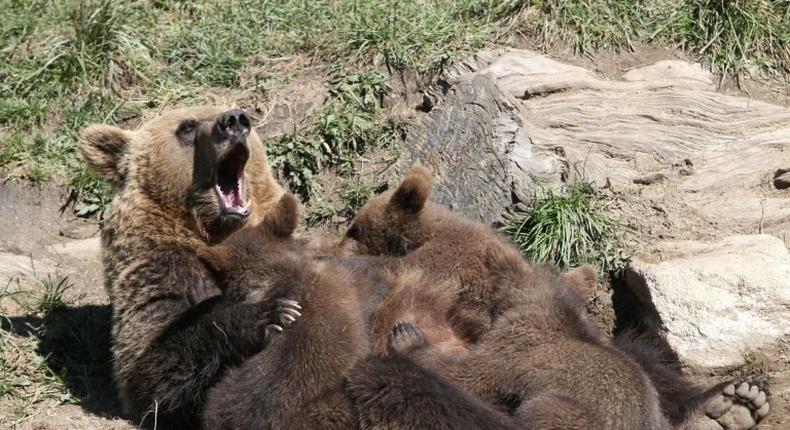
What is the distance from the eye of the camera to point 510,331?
22.9 ft

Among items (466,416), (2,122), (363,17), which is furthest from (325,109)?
(466,416)

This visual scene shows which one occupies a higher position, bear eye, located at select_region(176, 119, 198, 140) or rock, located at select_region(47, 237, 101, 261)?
bear eye, located at select_region(176, 119, 198, 140)

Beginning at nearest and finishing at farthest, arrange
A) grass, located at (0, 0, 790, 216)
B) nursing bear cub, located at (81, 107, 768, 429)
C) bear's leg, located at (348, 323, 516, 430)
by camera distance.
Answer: bear's leg, located at (348, 323, 516, 430)
nursing bear cub, located at (81, 107, 768, 429)
grass, located at (0, 0, 790, 216)

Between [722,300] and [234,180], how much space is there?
3.85m

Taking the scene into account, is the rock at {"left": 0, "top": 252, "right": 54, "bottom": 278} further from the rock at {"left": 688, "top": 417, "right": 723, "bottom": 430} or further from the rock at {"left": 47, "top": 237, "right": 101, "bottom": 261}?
the rock at {"left": 688, "top": 417, "right": 723, "bottom": 430}

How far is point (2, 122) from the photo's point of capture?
1108cm

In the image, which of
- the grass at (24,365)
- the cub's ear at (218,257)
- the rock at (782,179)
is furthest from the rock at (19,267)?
the rock at (782,179)

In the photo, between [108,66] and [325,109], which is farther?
[108,66]

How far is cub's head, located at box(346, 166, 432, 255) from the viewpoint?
8018 mm

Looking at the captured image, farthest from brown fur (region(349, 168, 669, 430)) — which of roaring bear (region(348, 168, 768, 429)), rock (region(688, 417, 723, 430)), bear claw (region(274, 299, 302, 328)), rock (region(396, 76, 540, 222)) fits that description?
rock (region(396, 76, 540, 222))

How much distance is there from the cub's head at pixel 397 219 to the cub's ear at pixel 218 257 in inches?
66.8

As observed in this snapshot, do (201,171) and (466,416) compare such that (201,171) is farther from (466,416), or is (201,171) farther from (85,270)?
(466,416)

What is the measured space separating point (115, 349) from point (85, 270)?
243cm

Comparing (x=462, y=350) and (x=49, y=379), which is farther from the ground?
(x=462, y=350)
